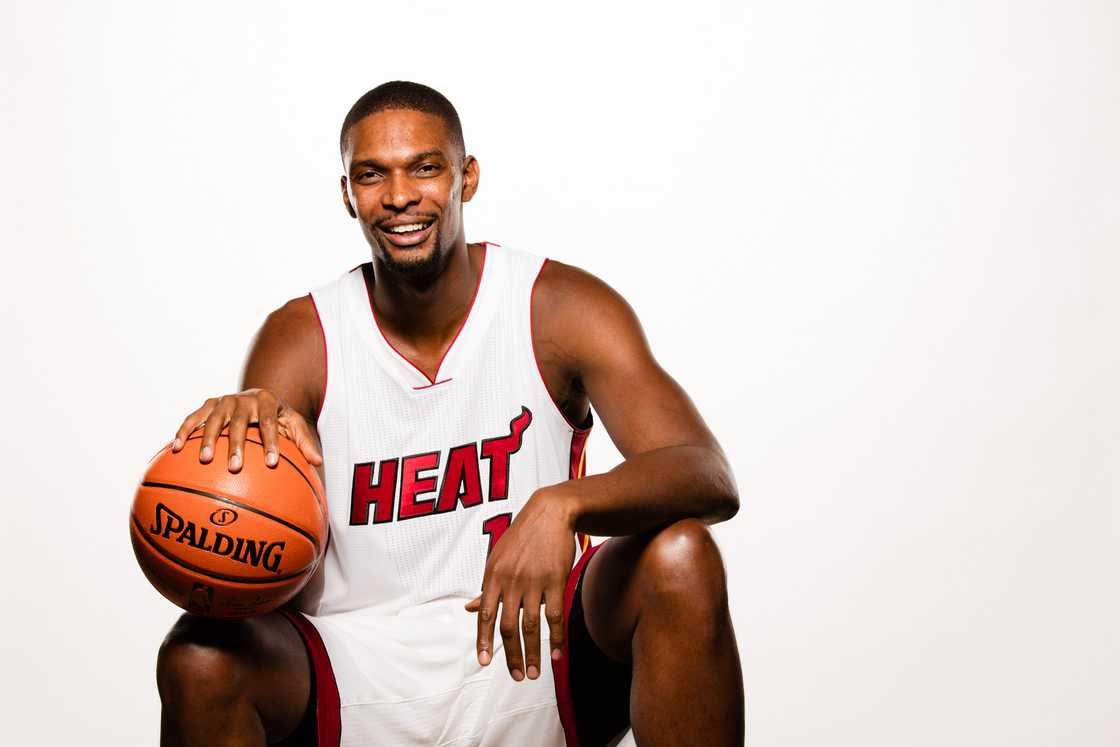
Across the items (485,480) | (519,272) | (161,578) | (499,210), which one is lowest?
(161,578)

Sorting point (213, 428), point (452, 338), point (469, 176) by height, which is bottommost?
point (213, 428)

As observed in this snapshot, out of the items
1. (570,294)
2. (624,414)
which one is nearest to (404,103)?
(570,294)

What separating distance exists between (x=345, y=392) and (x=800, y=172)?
7.95 feet

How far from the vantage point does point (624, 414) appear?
8.41ft

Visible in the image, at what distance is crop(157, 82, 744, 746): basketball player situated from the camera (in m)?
2.20

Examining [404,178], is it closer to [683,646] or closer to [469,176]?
[469,176]

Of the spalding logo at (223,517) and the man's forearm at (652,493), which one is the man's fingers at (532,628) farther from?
the spalding logo at (223,517)

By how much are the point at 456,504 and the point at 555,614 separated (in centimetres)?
65

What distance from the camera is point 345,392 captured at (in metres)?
2.76

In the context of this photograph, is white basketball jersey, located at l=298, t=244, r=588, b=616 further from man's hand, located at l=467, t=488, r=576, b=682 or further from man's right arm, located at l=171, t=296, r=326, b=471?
man's hand, located at l=467, t=488, r=576, b=682

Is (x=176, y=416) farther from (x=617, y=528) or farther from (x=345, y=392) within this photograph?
(x=617, y=528)

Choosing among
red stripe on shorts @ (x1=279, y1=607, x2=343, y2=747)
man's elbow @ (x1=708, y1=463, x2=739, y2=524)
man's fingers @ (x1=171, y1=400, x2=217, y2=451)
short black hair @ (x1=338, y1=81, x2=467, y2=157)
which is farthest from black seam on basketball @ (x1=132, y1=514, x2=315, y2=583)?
short black hair @ (x1=338, y1=81, x2=467, y2=157)

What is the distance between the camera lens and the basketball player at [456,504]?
7.22 ft

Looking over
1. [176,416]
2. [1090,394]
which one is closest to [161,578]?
[176,416]
